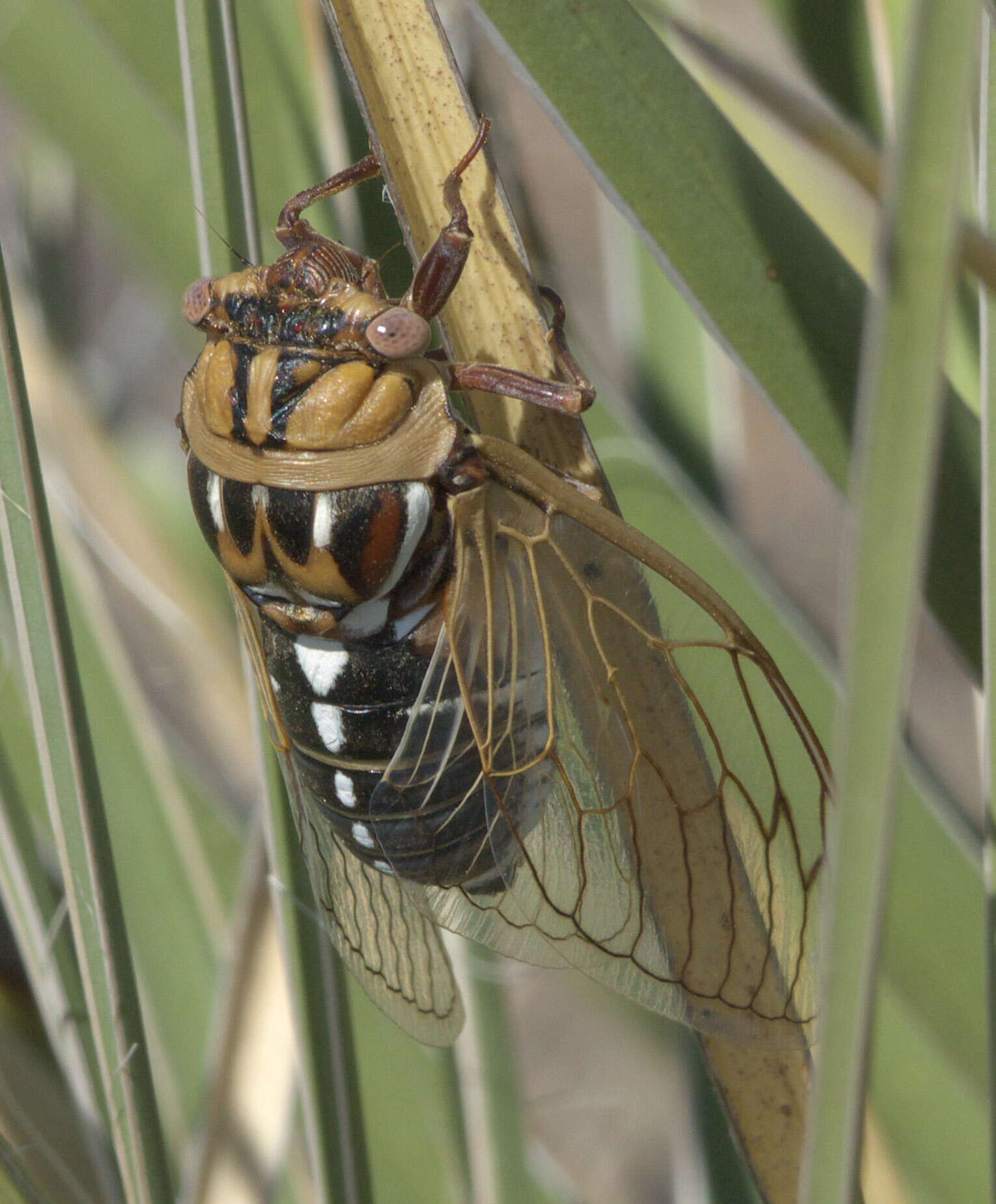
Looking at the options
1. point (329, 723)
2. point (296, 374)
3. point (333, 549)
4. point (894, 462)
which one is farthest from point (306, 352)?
point (894, 462)

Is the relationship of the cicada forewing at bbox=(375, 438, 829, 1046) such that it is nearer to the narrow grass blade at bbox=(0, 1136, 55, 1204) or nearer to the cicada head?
the cicada head

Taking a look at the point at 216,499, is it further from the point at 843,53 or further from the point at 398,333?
the point at 843,53

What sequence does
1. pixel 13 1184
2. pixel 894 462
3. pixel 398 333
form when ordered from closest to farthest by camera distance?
pixel 894 462 → pixel 13 1184 → pixel 398 333

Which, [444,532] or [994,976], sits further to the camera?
[444,532]

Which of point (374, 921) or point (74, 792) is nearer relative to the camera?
point (74, 792)

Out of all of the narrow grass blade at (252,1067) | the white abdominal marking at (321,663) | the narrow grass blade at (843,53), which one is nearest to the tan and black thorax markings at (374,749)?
the white abdominal marking at (321,663)

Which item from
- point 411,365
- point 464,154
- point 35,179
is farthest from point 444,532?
point 35,179

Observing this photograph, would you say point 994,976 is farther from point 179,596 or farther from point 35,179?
point 35,179
